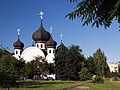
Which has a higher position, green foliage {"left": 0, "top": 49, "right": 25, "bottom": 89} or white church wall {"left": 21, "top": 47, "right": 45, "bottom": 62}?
white church wall {"left": 21, "top": 47, "right": 45, "bottom": 62}

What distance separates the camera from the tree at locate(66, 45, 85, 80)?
78419mm

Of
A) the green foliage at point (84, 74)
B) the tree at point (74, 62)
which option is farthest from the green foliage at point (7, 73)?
the tree at point (74, 62)

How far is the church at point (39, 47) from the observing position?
91.4 meters

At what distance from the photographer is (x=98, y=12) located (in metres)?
7.37

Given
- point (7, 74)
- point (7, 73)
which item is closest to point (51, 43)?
point (7, 73)

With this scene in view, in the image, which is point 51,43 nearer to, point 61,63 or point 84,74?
point 61,63

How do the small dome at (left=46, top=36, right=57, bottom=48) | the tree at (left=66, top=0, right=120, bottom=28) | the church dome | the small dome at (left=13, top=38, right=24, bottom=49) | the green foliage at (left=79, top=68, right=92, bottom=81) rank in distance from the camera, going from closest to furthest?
the tree at (left=66, top=0, right=120, bottom=28) → the green foliage at (left=79, top=68, right=92, bottom=81) → the small dome at (left=46, top=36, right=57, bottom=48) → the church dome → the small dome at (left=13, top=38, right=24, bottom=49)

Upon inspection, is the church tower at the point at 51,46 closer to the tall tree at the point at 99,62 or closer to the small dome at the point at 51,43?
the small dome at the point at 51,43

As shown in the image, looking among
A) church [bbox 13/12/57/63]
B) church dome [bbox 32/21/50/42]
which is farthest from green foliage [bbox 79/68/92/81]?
church dome [bbox 32/21/50/42]

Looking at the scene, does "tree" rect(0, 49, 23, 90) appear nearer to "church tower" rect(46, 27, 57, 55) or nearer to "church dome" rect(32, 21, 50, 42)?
"church tower" rect(46, 27, 57, 55)

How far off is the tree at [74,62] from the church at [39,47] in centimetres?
995

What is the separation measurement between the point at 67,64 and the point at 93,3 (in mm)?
71687

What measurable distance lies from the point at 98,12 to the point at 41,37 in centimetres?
8642

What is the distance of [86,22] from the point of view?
24.0 feet
